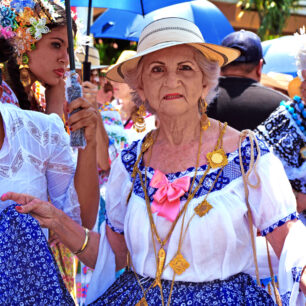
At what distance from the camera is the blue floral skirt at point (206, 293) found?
2326 millimetres

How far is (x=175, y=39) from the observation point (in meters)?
2.54

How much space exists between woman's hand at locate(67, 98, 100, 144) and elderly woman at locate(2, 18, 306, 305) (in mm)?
319

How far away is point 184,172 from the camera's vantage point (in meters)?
2.55

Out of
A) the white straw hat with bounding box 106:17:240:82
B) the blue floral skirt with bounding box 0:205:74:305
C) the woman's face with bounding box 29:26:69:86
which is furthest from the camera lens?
the woman's face with bounding box 29:26:69:86

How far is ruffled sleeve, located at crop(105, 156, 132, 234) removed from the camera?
2719 mm

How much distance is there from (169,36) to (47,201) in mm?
1008

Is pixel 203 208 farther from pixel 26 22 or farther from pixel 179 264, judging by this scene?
pixel 26 22

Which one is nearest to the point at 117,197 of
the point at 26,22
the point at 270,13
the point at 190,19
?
the point at 26,22

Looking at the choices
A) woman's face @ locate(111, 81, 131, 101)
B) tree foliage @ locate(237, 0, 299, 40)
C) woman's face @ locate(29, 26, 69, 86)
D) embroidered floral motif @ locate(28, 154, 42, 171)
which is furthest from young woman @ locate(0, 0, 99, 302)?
tree foliage @ locate(237, 0, 299, 40)

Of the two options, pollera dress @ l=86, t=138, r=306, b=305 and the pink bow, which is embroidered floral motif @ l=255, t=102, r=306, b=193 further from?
the pink bow

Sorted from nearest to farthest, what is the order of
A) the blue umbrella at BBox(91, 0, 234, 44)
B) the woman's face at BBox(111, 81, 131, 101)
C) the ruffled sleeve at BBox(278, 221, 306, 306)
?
the ruffled sleeve at BBox(278, 221, 306, 306)
the woman's face at BBox(111, 81, 131, 101)
the blue umbrella at BBox(91, 0, 234, 44)

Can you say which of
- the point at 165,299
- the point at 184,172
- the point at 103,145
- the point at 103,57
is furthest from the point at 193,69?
the point at 103,57

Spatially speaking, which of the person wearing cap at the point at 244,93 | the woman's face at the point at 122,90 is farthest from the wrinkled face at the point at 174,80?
the woman's face at the point at 122,90

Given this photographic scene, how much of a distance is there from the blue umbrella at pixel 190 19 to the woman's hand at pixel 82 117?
359 centimetres
